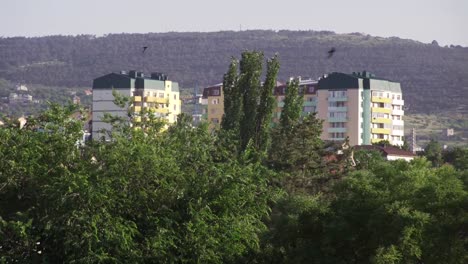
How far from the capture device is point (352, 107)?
177 meters

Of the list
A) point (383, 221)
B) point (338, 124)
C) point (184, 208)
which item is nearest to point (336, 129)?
point (338, 124)

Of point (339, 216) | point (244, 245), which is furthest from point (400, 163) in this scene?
point (244, 245)

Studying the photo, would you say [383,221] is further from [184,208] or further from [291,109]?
[291,109]

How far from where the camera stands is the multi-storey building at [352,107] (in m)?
177

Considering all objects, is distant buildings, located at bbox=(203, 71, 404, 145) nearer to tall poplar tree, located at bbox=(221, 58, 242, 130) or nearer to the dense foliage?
tall poplar tree, located at bbox=(221, 58, 242, 130)

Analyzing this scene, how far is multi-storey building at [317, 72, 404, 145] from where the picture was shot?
580 ft

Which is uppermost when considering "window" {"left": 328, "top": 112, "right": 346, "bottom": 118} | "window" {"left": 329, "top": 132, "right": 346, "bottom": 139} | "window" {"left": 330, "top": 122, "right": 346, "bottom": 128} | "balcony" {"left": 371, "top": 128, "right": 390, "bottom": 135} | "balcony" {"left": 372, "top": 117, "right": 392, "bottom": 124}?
"window" {"left": 328, "top": 112, "right": 346, "bottom": 118}

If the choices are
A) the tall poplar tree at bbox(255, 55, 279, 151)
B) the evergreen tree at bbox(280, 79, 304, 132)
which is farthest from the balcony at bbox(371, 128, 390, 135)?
the tall poplar tree at bbox(255, 55, 279, 151)

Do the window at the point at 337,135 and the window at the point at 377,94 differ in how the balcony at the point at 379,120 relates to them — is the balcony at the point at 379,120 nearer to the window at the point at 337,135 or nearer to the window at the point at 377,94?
the window at the point at 377,94

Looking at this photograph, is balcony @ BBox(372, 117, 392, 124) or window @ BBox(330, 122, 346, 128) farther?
balcony @ BBox(372, 117, 392, 124)

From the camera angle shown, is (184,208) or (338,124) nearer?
(184,208)

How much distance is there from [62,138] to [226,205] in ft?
20.2

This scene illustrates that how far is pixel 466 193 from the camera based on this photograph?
3891 cm

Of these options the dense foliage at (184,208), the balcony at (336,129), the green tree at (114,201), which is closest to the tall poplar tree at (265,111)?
the dense foliage at (184,208)
